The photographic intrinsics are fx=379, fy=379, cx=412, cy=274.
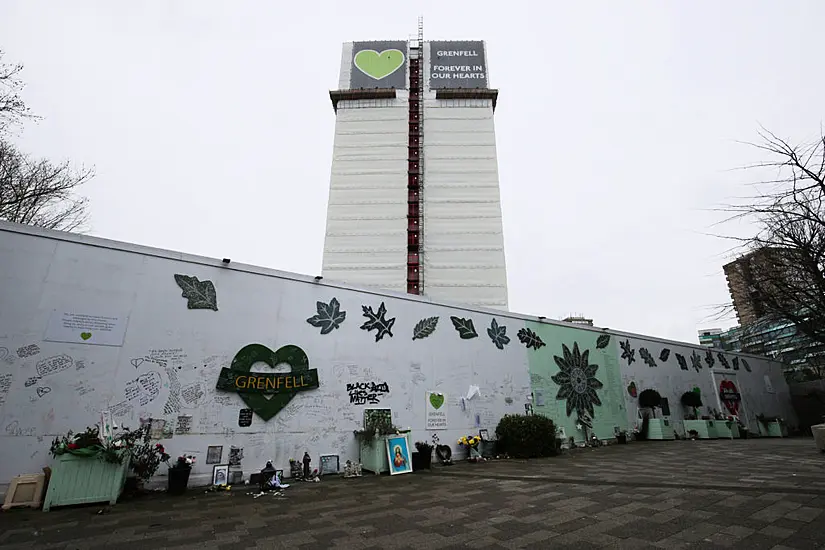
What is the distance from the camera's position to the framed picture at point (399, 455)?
8.74m

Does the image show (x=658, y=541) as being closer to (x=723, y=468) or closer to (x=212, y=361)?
(x=723, y=468)

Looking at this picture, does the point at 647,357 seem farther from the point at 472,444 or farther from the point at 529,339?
the point at 472,444

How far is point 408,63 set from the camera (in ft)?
138

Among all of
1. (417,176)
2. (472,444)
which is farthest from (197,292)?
(417,176)

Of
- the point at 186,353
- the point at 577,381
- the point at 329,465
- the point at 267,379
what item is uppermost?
the point at 186,353

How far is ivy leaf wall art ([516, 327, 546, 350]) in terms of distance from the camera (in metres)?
13.4

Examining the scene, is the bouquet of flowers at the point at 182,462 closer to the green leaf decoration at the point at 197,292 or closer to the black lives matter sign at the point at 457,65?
the green leaf decoration at the point at 197,292

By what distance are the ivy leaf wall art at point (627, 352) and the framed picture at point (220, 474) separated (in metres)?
15.4

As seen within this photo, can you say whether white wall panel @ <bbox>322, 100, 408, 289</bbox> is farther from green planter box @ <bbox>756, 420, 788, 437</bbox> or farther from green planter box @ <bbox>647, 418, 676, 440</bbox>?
green planter box @ <bbox>756, 420, 788, 437</bbox>

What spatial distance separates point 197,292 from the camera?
8.36 metres

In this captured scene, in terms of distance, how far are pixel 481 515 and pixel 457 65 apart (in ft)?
151

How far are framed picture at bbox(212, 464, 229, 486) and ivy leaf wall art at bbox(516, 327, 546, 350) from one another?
9.59m

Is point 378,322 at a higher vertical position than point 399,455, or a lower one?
higher

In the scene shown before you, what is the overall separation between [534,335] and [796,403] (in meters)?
21.3
